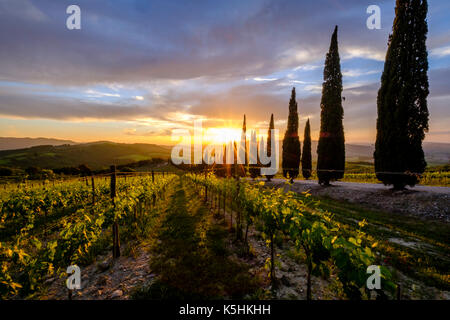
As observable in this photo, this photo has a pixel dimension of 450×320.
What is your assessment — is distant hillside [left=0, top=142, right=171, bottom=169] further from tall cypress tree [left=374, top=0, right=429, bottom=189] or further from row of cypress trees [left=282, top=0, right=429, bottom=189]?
tall cypress tree [left=374, top=0, right=429, bottom=189]

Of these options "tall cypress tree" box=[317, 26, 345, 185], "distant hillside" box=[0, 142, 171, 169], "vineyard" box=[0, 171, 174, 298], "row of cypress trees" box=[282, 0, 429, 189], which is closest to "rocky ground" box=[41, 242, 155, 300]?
"vineyard" box=[0, 171, 174, 298]

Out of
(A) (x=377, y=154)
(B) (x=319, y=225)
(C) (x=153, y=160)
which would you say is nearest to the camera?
(B) (x=319, y=225)

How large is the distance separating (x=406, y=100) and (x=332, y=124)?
235 inches

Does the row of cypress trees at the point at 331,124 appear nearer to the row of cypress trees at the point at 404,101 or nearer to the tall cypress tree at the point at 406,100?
the row of cypress trees at the point at 404,101

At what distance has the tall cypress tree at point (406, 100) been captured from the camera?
1156 centimetres

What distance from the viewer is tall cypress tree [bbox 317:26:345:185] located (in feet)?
57.0

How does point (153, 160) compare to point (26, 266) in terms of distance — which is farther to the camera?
point (153, 160)

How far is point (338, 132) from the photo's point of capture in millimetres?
17609

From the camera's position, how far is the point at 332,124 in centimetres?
1764

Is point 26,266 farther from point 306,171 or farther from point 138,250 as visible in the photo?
point 306,171

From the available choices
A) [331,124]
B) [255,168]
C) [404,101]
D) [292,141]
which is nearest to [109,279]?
[404,101]

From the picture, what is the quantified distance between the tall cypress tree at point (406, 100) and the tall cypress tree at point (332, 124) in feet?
15.0
